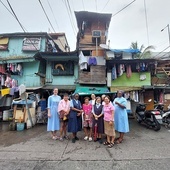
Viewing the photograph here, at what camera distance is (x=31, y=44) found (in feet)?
43.3

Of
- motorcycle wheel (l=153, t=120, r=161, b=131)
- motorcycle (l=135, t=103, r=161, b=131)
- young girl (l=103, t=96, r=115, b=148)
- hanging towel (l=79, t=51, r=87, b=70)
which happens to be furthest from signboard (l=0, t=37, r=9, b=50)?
motorcycle wheel (l=153, t=120, r=161, b=131)

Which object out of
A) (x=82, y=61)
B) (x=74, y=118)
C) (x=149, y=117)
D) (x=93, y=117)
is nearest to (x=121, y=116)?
(x=93, y=117)

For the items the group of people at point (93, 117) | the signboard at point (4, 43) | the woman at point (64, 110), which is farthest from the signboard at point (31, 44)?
the woman at point (64, 110)

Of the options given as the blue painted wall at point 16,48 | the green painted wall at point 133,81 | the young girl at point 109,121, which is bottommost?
the young girl at point 109,121

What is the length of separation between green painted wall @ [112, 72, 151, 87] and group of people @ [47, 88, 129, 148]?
624cm

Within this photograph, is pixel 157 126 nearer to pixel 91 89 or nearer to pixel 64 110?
pixel 64 110

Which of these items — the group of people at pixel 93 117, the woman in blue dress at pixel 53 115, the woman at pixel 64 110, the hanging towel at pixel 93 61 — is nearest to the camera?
the group of people at pixel 93 117

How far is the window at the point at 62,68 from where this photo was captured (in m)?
12.3

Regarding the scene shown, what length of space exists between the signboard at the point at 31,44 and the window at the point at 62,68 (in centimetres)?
237

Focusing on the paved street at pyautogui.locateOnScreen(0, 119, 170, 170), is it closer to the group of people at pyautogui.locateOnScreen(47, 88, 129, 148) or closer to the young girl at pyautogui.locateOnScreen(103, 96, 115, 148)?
the young girl at pyautogui.locateOnScreen(103, 96, 115, 148)

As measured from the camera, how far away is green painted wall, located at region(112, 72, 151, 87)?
11.9 metres

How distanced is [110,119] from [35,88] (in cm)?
790

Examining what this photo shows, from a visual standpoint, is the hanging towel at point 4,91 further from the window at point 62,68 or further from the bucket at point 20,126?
the bucket at point 20,126

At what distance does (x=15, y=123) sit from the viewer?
27.2 ft
